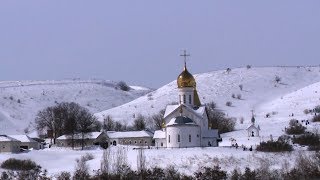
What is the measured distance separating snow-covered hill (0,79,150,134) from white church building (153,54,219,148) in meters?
42.4

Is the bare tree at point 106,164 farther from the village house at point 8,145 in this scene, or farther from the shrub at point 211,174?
the village house at point 8,145

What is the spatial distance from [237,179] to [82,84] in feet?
332

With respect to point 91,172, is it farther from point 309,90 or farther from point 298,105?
point 309,90

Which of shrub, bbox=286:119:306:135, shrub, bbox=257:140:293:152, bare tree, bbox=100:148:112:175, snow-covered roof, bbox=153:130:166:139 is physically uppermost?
shrub, bbox=286:119:306:135

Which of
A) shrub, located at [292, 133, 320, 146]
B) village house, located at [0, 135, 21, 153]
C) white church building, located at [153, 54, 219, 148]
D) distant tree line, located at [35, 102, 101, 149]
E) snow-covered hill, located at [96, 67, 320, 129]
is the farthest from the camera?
snow-covered hill, located at [96, 67, 320, 129]

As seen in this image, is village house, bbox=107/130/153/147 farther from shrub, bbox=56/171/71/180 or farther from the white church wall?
shrub, bbox=56/171/71/180

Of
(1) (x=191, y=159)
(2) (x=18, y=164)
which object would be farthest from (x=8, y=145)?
(1) (x=191, y=159)

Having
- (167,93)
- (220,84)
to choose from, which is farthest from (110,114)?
(220,84)

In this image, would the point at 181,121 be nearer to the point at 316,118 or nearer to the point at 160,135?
the point at 160,135

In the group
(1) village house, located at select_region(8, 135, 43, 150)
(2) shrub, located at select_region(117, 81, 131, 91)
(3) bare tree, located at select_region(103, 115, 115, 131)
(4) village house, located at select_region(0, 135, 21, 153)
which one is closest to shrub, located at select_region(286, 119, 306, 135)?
(3) bare tree, located at select_region(103, 115, 115, 131)

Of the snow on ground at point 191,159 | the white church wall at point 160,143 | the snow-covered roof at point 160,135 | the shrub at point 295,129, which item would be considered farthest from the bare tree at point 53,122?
the shrub at point 295,129

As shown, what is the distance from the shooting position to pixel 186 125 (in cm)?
6631

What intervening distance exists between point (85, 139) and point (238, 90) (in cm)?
5431

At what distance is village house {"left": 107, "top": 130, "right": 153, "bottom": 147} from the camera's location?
74.9 m
